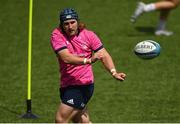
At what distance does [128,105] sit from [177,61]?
3115 mm

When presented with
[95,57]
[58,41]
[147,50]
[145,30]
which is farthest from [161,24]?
[95,57]

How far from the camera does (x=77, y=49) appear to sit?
9.07 metres

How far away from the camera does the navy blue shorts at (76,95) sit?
9070mm

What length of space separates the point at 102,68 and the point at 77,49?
5.36 metres

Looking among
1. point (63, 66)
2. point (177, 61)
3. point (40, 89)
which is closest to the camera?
point (63, 66)

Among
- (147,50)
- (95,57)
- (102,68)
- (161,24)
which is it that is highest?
(95,57)

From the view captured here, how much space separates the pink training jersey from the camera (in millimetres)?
9047

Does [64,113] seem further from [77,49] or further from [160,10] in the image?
[160,10]

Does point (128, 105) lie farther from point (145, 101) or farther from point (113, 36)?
A: point (113, 36)

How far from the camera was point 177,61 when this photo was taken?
14617 millimetres

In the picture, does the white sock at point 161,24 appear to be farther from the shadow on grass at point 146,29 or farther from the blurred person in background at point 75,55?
the blurred person in background at point 75,55

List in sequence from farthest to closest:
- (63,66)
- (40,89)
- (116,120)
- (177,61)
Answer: (177,61) → (40,89) → (116,120) → (63,66)

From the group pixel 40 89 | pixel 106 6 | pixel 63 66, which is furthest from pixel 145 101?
pixel 106 6

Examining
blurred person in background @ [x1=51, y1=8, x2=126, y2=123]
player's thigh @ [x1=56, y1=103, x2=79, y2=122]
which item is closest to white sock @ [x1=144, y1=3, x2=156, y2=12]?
blurred person in background @ [x1=51, y1=8, x2=126, y2=123]
